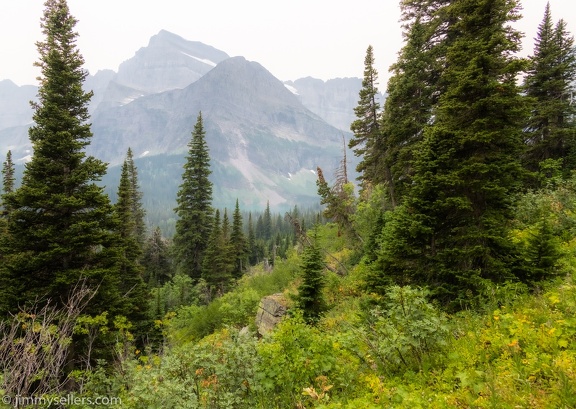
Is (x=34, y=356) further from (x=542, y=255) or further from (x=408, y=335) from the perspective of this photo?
(x=542, y=255)

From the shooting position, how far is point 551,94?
78.8 feet

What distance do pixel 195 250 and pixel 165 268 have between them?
19629 mm

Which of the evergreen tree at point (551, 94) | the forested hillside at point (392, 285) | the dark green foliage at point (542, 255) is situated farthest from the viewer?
the evergreen tree at point (551, 94)

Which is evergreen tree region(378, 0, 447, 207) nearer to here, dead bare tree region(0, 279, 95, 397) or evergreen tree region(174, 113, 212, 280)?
dead bare tree region(0, 279, 95, 397)

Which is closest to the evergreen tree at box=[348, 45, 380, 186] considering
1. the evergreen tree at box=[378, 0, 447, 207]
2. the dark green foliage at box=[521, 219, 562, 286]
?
the evergreen tree at box=[378, 0, 447, 207]

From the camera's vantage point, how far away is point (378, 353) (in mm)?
5074

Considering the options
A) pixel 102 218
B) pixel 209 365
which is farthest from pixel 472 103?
pixel 102 218

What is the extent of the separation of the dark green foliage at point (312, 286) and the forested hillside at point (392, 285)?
0.06 metres

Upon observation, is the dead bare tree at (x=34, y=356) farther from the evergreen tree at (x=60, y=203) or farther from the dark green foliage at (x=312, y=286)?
the dark green foliage at (x=312, y=286)

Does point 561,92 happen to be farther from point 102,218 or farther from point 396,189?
point 102,218

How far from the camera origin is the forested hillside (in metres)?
4.51

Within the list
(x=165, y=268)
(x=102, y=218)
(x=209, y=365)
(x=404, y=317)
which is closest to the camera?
(x=404, y=317)

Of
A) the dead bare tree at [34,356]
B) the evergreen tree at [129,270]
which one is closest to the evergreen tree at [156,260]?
the evergreen tree at [129,270]

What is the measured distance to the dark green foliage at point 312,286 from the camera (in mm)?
11930
